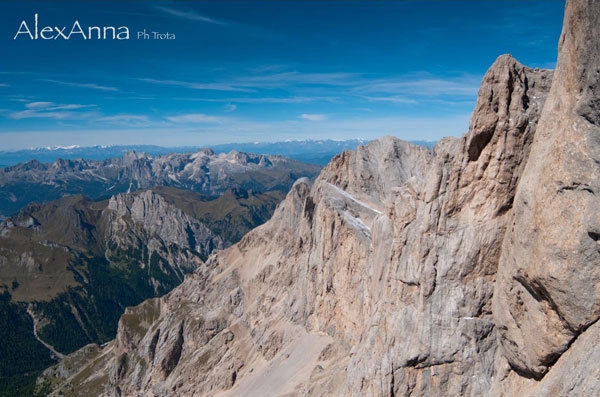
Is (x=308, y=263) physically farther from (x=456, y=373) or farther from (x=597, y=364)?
(x=597, y=364)

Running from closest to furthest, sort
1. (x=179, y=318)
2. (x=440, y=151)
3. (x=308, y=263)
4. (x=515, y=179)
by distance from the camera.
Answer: (x=515, y=179) → (x=440, y=151) → (x=308, y=263) → (x=179, y=318)

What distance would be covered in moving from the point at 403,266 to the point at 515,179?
13098mm

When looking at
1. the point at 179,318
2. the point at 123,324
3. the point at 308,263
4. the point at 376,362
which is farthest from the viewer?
the point at 123,324

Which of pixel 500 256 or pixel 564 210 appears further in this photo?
pixel 500 256

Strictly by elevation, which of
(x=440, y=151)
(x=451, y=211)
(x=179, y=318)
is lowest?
(x=179, y=318)


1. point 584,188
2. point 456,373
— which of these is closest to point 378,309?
point 456,373

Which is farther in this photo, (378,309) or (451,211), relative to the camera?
(378,309)

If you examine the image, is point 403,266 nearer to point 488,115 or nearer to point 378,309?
point 378,309

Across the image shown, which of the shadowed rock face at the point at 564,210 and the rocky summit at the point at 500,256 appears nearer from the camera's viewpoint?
the shadowed rock face at the point at 564,210

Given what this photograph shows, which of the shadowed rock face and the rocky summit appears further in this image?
the rocky summit

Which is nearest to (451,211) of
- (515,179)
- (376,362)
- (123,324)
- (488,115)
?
(515,179)

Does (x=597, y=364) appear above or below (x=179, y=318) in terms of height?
above

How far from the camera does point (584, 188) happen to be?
20453mm

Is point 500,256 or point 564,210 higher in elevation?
point 564,210
